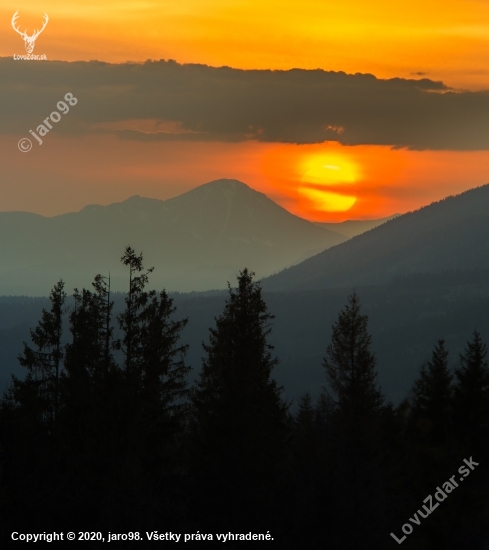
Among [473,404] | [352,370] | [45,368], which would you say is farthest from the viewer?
[473,404]

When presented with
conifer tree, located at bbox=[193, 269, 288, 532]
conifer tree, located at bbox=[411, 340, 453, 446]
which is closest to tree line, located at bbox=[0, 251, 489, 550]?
conifer tree, located at bbox=[193, 269, 288, 532]

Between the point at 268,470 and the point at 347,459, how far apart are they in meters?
3.57

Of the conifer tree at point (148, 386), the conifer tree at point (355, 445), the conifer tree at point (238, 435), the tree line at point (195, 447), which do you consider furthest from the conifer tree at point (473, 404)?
the conifer tree at point (148, 386)

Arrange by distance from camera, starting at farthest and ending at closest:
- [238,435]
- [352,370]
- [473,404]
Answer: [473,404], [352,370], [238,435]

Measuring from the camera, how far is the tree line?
30.0 metres

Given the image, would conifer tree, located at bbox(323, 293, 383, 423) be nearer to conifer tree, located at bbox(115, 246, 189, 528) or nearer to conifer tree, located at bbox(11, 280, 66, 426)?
conifer tree, located at bbox(115, 246, 189, 528)

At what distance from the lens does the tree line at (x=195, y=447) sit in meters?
30.0

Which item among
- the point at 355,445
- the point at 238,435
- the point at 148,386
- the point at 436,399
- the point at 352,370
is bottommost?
the point at 355,445

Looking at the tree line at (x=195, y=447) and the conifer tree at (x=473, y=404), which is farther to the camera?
the conifer tree at (x=473, y=404)

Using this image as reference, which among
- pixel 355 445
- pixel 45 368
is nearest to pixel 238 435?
pixel 355 445

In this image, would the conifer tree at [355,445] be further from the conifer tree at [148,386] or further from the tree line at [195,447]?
A: the conifer tree at [148,386]

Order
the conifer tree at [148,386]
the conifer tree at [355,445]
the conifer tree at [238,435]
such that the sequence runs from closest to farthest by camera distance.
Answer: the conifer tree at [148,386], the conifer tree at [238,435], the conifer tree at [355,445]

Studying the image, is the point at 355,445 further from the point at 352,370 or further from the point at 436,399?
the point at 436,399

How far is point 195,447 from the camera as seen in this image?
3469cm
